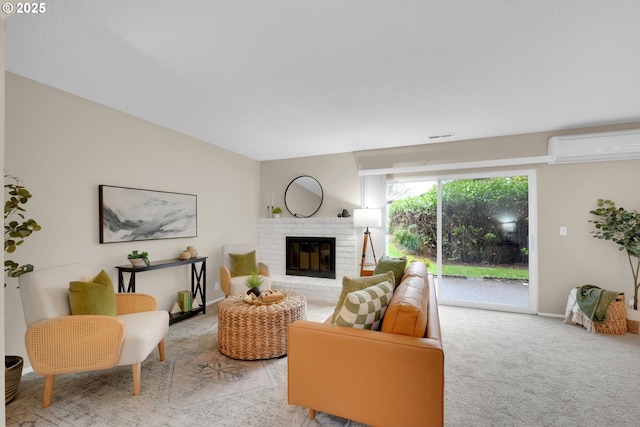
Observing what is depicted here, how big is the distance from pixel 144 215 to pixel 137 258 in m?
0.54

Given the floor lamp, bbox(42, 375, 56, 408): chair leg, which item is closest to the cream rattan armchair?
bbox(42, 375, 56, 408): chair leg

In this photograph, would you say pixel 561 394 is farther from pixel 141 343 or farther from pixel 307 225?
pixel 307 225

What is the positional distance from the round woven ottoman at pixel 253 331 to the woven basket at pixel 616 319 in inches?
138

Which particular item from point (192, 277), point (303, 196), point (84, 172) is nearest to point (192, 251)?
point (192, 277)

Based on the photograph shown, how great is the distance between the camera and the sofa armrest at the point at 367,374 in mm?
1496

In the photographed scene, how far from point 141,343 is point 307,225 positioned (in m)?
3.29

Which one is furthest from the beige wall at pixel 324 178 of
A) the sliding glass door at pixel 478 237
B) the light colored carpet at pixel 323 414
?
the light colored carpet at pixel 323 414

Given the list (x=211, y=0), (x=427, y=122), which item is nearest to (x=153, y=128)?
(x=211, y=0)

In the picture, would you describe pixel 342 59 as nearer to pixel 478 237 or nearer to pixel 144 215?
pixel 144 215

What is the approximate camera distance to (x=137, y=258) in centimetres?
317

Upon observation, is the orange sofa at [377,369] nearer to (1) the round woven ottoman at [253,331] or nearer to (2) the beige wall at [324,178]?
(1) the round woven ottoman at [253,331]

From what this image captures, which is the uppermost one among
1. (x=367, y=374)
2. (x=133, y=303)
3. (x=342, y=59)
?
(x=342, y=59)

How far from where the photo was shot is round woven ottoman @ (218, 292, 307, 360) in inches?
103

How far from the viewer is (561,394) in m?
2.12
